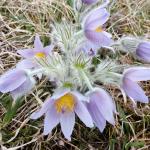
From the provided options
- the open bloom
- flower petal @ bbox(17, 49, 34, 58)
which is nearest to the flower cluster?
the open bloom

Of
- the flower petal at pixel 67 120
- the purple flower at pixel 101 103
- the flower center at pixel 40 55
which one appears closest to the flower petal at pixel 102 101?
the purple flower at pixel 101 103

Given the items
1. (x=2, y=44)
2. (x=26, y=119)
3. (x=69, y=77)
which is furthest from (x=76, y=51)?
(x=2, y=44)

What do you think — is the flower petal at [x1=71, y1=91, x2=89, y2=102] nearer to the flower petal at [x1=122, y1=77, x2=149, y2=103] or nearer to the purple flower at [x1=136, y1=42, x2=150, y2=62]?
the flower petal at [x1=122, y1=77, x2=149, y2=103]

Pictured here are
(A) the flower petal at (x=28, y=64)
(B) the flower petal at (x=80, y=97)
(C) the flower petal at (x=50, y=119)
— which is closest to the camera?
(B) the flower petal at (x=80, y=97)

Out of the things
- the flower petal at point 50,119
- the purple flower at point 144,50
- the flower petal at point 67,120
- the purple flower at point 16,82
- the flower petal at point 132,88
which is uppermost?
the purple flower at point 16,82

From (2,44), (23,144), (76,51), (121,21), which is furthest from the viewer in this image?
(121,21)

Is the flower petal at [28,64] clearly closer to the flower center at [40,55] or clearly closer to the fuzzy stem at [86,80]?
the flower center at [40,55]

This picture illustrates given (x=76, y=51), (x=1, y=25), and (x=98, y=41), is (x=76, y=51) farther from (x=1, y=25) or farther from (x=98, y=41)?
(x=1, y=25)
